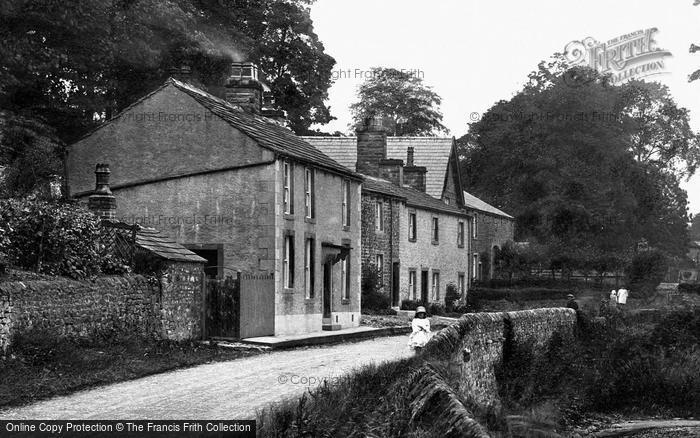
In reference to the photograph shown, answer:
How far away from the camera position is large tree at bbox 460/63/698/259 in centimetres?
7494

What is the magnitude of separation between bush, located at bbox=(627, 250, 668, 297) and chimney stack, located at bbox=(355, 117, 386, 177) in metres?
18.7

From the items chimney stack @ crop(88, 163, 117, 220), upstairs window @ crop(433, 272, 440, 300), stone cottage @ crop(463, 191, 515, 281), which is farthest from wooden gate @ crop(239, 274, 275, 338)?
stone cottage @ crop(463, 191, 515, 281)

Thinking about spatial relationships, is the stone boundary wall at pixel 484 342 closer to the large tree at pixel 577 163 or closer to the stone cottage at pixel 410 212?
the stone cottage at pixel 410 212

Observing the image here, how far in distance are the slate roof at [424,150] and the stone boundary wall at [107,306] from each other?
32.1 meters

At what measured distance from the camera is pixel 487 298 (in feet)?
202

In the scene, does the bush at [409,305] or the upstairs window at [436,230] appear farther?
the upstairs window at [436,230]

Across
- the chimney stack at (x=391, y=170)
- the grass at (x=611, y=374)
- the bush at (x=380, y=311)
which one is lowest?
the grass at (x=611, y=374)

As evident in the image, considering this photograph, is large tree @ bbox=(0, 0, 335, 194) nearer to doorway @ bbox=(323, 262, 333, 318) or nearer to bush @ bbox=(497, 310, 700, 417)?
doorway @ bbox=(323, 262, 333, 318)

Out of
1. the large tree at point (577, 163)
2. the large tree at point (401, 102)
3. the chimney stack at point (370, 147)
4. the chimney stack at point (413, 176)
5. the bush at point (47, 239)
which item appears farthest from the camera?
the large tree at point (401, 102)

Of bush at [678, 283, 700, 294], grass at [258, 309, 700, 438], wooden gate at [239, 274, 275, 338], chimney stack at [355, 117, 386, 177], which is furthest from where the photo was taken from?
bush at [678, 283, 700, 294]

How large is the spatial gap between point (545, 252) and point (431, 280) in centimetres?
1592

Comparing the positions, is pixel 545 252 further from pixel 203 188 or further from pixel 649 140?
pixel 203 188

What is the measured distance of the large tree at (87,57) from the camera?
3525 centimetres

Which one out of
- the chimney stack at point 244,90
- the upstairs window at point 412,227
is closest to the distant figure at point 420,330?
the chimney stack at point 244,90
